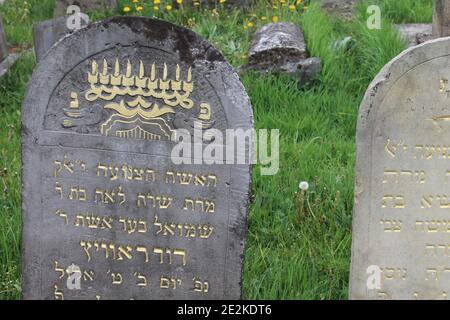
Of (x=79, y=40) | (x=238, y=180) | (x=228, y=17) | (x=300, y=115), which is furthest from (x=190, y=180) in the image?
(x=228, y=17)

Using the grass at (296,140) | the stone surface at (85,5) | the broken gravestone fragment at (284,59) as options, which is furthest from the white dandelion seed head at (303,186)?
the stone surface at (85,5)

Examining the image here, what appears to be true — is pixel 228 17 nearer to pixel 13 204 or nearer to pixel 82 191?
pixel 13 204

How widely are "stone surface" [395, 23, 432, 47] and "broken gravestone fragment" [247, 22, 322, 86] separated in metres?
0.84

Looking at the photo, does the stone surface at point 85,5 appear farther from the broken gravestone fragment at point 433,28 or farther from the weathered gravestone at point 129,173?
the weathered gravestone at point 129,173

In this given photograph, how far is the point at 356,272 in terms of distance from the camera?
4.04 metres

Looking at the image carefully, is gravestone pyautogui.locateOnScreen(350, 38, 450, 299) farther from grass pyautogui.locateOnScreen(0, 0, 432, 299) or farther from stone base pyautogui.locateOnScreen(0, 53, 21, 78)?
stone base pyautogui.locateOnScreen(0, 53, 21, 78)

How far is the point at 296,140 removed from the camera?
5.68m

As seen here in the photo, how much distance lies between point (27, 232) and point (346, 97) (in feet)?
9.27

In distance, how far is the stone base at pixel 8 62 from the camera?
666 centimetres

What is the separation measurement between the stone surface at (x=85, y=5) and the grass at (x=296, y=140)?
155 millimetres

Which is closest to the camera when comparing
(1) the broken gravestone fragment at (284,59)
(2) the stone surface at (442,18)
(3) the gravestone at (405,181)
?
(3) the gravestone at (405,181)

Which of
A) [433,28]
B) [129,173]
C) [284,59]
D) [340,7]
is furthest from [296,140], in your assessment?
[340,7]

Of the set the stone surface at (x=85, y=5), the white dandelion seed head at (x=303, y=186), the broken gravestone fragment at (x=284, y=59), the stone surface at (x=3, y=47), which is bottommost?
the white dandelion seed head at (x=303, y=186)

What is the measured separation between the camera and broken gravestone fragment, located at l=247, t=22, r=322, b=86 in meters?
6.24
